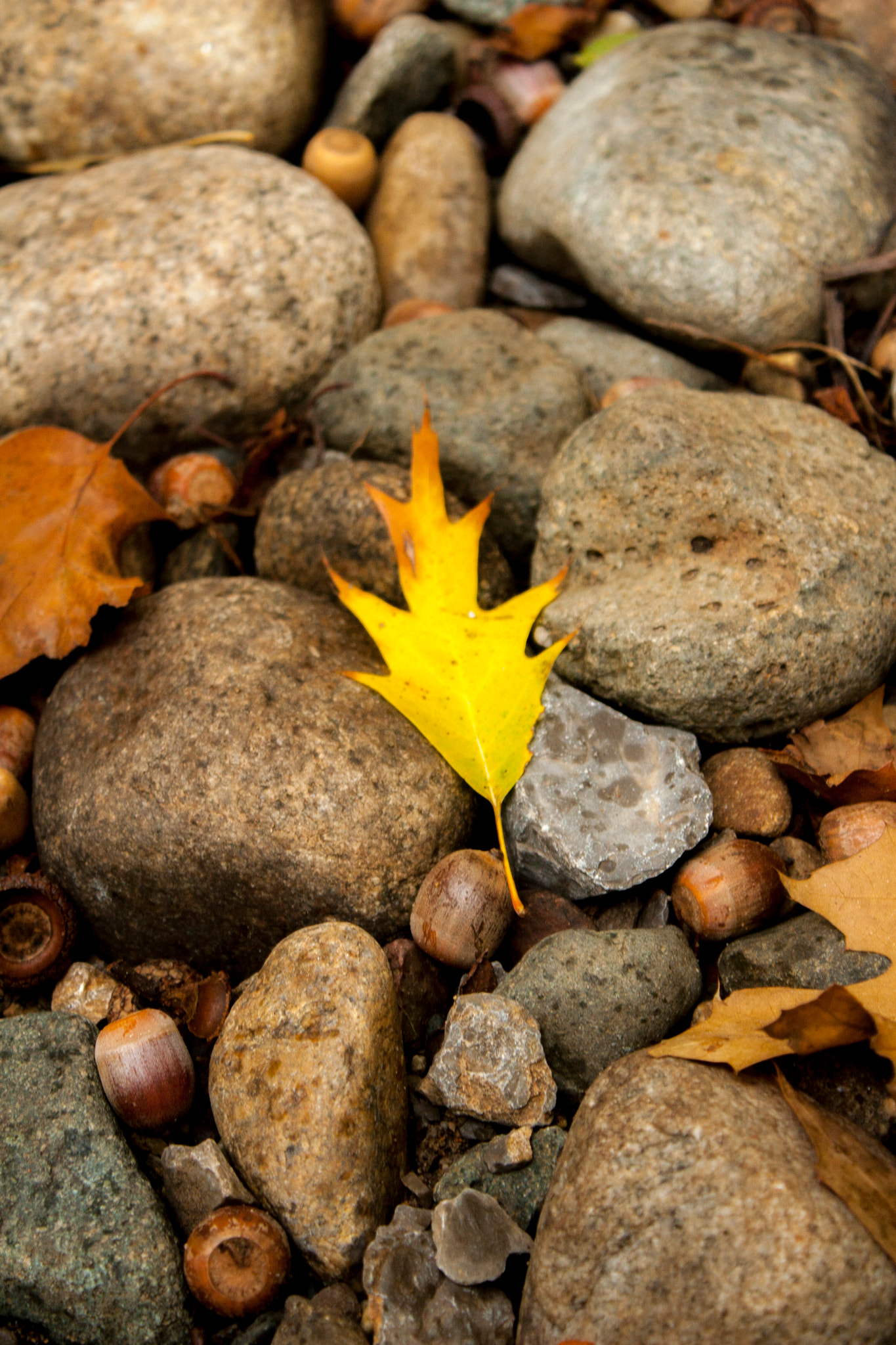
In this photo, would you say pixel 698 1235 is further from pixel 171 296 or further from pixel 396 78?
pixel 396 78

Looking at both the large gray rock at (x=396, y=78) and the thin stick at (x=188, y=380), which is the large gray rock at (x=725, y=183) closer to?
the large gray rock at (x=396, y=78)

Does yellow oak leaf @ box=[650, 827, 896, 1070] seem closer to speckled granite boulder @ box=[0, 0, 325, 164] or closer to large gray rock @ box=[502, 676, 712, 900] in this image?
large gray rock @ box=[502, 676, 712, 900]

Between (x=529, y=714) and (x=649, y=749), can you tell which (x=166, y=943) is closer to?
(x=529, y=714)

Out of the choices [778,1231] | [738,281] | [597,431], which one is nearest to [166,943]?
[778,1231]

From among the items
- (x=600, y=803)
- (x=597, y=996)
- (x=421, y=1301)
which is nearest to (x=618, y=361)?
(x=600, y=803)

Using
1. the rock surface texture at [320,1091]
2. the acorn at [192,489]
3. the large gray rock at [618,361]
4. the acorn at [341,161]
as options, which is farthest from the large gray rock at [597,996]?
the acorn at [341,161]

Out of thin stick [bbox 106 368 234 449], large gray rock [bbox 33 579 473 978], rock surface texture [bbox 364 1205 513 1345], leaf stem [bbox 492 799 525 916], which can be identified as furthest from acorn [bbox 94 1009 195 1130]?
thin stick [bbox 106 368 234 449]

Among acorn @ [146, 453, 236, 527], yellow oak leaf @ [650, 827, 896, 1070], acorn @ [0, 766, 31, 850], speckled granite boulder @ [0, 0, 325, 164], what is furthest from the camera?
speckled granite boulder @ [0, 0, 325, 164]
